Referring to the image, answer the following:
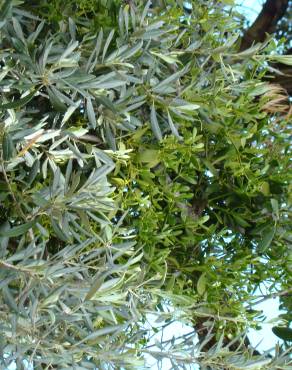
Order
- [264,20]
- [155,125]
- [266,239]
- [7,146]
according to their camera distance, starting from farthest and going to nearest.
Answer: [264,20], [266,239], [155,125], [7,146]

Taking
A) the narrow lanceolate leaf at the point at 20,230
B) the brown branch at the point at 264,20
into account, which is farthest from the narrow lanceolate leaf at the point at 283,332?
the brown branch at the point at 264,20

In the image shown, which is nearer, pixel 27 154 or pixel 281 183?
pixel 27 154

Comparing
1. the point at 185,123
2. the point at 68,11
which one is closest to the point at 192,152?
the point at 185,123

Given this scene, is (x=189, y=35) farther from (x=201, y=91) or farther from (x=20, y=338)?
(x=20, y=338)

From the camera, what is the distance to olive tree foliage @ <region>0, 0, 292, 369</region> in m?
0.84

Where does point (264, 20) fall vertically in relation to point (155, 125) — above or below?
below

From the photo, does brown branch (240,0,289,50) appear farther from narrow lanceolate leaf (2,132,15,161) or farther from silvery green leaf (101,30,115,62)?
narrow lanceolate leaf (2,132,15,161)

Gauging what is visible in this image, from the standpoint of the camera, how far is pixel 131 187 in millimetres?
1028

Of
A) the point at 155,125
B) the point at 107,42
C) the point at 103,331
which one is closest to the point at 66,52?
the point at 107,42

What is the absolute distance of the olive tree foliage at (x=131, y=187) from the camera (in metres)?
0.84

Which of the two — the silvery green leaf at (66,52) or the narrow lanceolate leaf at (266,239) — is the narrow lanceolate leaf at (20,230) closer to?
the silvery green leaf at (66,52)

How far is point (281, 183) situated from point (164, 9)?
0.34 meters

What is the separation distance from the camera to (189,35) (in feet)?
3.57

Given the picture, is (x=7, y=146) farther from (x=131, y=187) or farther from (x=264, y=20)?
(x=264, y=20)
